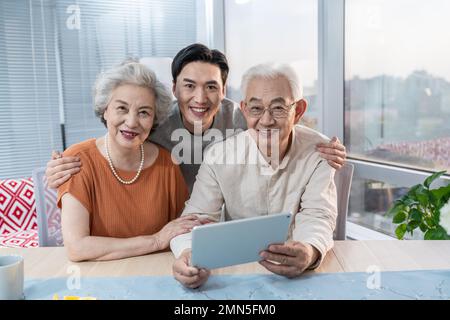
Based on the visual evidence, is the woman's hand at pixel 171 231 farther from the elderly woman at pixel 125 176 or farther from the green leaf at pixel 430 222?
the green leaf at pixel 430 222

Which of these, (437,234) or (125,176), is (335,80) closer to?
A: (437,234)

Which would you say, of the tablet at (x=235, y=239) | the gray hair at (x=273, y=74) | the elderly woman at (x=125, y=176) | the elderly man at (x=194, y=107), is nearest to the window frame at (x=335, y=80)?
the elderly man at (x=194, y=107)

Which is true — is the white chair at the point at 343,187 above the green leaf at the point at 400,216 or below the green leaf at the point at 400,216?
above

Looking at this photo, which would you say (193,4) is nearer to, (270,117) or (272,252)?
(270,117)

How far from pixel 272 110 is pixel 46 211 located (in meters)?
0.84

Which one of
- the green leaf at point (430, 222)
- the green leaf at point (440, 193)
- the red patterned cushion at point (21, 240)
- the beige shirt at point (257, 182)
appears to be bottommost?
the red patterned cushion at point (21, 240)

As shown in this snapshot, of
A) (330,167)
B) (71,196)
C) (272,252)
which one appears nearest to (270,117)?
(330,167)

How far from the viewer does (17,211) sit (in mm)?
2273

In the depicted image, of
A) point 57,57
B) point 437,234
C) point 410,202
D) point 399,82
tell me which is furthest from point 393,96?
point 57,57

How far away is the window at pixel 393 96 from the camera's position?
1.90 meters

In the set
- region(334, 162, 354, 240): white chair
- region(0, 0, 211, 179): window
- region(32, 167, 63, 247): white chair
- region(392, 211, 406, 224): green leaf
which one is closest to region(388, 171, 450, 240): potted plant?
region(392, 211, 406, 224): green leaf

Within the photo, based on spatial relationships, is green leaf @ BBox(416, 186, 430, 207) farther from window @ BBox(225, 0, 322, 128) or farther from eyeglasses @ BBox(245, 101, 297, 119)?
window @ BBox(225, 0, 322, 128)

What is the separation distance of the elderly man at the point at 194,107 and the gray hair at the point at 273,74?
273 millimetres

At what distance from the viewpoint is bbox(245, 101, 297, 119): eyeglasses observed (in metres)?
1.23
